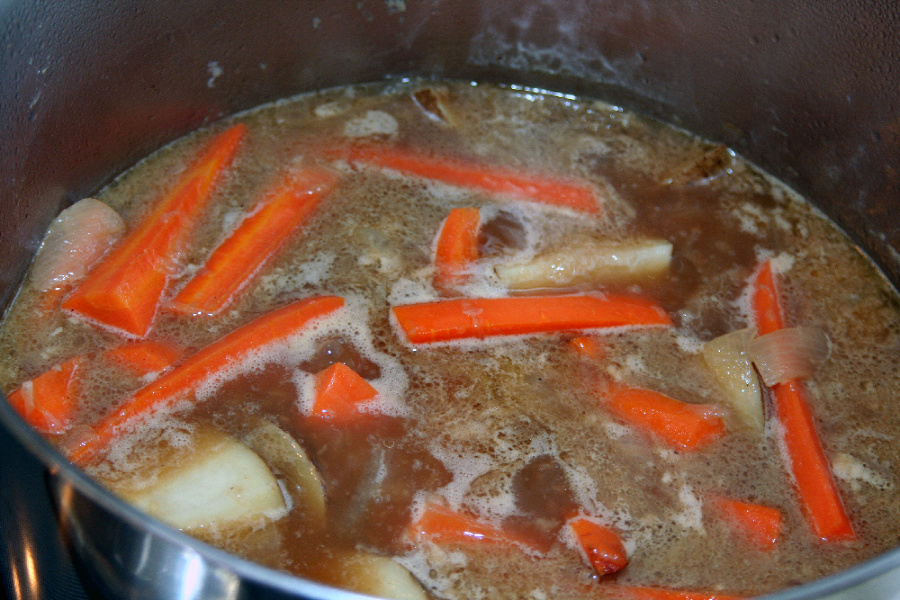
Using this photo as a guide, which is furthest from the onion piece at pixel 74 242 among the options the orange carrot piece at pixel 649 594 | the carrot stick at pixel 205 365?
the orange carrot piece at pixel 649 594

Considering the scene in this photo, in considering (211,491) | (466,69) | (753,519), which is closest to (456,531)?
(211,491)

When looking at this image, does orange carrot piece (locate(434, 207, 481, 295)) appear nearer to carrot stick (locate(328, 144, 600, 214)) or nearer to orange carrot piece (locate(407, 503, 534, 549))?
carrot stick (locate(328, 144, 600, 214))

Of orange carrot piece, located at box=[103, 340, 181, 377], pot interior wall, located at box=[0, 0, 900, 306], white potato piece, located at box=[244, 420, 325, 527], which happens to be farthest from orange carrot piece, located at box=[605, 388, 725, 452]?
orange carrot piece, located at box=[103, 340, 181, 377]

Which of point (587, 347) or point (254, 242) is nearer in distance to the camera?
point (587, 347)

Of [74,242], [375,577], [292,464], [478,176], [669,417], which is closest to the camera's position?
[375,577]

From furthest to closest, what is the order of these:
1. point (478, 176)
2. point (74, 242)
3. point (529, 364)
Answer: point (478, 176)
point (74, 242)
point (529, 364)

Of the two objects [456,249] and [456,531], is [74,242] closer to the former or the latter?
[456,249]

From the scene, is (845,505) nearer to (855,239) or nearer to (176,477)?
(855,239)

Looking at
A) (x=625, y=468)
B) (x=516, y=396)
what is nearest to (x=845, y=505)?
(x=625, y=468)
